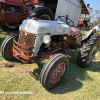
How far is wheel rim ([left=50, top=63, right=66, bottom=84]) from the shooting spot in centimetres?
229

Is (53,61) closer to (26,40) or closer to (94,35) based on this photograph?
(26,40)

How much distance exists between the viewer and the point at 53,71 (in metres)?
2.21

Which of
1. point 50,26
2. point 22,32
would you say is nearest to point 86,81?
point 50,26

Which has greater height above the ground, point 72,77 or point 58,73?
point 58,73

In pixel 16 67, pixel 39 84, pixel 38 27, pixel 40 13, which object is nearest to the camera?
pixel 38 27

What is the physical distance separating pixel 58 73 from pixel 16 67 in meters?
1.24

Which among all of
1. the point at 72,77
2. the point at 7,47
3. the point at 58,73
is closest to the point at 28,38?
the point at 7,47

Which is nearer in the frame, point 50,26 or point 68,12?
point 50,26

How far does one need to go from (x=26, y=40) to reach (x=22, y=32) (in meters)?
0.26

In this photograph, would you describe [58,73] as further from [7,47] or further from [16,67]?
[7,47]

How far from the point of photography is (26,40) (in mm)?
2385

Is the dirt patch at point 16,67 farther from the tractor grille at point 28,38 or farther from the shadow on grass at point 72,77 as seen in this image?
the tractor grille at point 28,38

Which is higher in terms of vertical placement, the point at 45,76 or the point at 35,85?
the point at 45,76

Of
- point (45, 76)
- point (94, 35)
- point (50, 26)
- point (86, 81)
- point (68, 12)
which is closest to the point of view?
point (45, 76)
